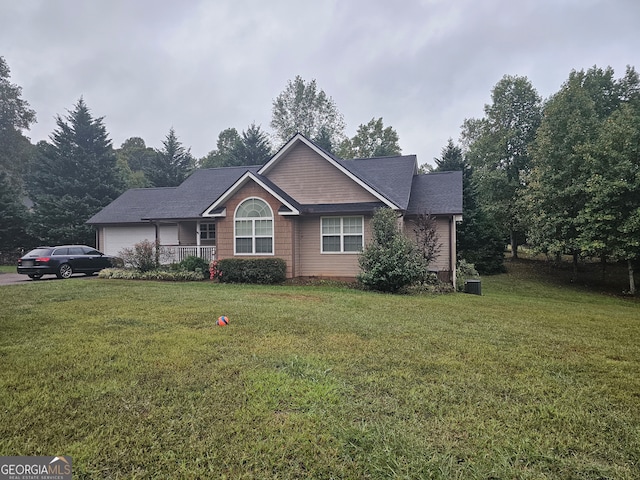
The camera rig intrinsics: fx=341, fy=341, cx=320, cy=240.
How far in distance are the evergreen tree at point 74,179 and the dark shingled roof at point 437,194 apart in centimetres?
2420

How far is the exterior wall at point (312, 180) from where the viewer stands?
14727 mm

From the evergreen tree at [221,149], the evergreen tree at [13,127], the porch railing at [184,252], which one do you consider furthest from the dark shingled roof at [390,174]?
the evergreen tree at [13,127]

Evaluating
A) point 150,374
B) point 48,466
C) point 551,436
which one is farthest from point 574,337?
point 48,466

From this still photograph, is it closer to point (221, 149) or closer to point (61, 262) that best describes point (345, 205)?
point (61, 262)

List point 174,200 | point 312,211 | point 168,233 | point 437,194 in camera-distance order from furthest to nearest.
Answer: point 168,233 → point 174,200 → point 437,194 → point 312,211

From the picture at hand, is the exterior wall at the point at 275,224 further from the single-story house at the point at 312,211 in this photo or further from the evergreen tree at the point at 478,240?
the evergreen tree at the point at 478,240

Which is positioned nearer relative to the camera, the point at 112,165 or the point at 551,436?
the point at 551,436

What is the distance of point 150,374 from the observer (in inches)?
157

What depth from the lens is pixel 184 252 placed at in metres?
16.6

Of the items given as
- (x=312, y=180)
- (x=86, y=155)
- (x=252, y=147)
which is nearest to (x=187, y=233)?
(x=312, y=180)

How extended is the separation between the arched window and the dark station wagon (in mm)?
7574

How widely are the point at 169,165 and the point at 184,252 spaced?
21.7 m

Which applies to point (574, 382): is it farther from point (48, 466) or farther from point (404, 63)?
point (404, 63)

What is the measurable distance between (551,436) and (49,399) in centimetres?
461
